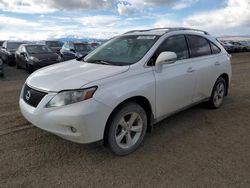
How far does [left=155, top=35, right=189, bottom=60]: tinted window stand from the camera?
3929mm

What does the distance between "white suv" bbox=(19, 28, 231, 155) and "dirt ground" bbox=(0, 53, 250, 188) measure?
34 centimetres

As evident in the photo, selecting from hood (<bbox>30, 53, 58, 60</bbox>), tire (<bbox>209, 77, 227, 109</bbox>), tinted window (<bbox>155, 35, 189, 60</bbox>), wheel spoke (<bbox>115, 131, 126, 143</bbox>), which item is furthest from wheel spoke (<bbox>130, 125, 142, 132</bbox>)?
hood (<bbox>30, 53, 58, 60</bbox>)

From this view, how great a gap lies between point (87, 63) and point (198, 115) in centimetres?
252

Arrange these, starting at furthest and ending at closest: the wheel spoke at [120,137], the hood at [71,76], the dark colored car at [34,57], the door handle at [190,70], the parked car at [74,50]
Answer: the parked car at [74,50] < the dark colored car at [34,57] < the door handle at [190,70] < the wheel spoke at [120,137] < the hood at [71,76]

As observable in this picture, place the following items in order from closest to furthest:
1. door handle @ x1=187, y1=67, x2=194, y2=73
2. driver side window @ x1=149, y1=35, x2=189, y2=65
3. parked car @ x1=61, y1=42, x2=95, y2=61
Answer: driver side window @ x1=149, y1=35, x2=189, y2=65 < door handle @ x1=187, y1=67, x2=194, y2=73 < parked car @ x1=61, y1=42, x2=95, y2=61

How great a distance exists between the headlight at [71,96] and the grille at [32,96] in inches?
8.7

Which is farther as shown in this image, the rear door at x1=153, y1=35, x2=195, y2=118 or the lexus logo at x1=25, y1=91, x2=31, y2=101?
the rear door at x1=153, y1=35, x2=195, y2=118

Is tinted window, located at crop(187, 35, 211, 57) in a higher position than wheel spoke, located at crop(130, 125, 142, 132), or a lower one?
higher

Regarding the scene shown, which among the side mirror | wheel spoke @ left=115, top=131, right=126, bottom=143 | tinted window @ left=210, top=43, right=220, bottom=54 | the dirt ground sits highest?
tinted window @ left=210, top=43, right=220, bottom=54

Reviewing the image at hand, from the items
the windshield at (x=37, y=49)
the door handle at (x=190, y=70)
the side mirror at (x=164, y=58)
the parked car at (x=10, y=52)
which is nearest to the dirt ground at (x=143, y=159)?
the door handle at (x=190, y=70)

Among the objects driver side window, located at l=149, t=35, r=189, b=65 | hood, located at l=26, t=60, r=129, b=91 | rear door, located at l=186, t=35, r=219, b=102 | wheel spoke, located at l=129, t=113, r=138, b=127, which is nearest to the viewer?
hood, located at l=26, t=60, r=129, b=91

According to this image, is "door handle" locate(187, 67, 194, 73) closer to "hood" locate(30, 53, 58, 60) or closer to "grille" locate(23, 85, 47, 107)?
"grille" locate(23, 85, 47, 107)

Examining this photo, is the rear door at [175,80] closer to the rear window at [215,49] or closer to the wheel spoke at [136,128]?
the wheel spoke at [136,128]

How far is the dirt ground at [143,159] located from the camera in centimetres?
282
